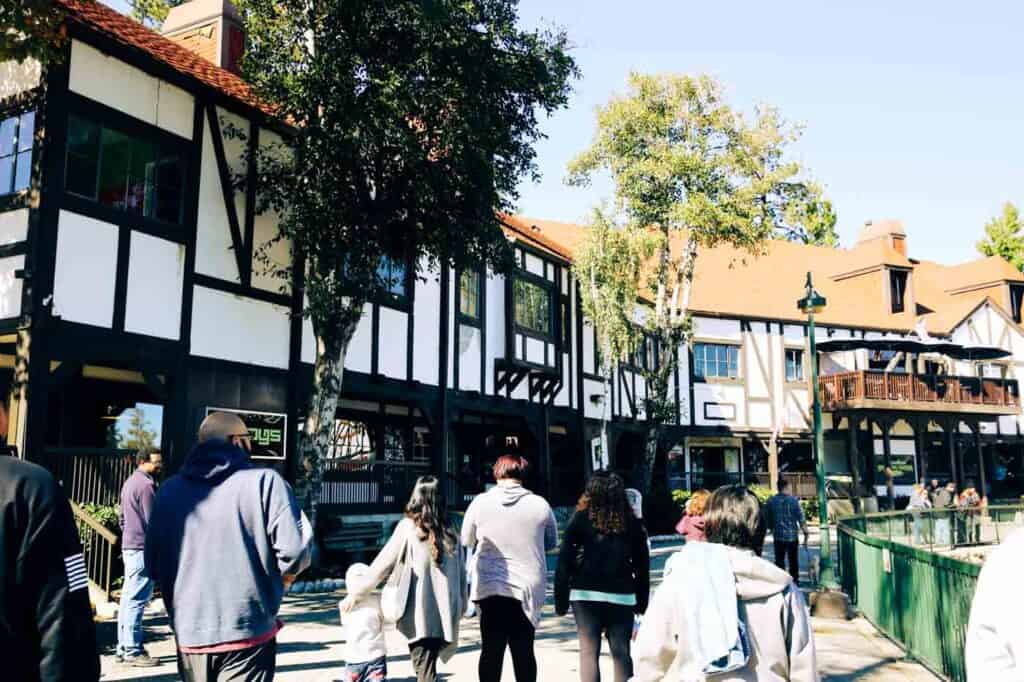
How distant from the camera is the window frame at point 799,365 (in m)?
34.0

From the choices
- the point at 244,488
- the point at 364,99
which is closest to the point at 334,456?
the point at 364,99

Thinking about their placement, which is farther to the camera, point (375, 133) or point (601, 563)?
point (375, 133)

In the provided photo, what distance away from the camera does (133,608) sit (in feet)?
27.1

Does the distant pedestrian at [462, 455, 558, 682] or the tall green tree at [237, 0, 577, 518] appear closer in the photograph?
the distant pedestrian at [462, 455, 558, 682]

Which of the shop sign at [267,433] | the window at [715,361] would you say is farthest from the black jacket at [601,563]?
the window at [715,361]

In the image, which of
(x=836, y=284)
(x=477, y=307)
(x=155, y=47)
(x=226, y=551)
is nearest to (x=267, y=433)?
(x=155, y=47)

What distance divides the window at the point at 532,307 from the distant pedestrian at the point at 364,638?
1666 cm

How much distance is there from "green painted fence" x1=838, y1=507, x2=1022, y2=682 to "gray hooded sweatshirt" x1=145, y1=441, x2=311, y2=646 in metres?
5.10

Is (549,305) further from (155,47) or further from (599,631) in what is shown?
(599,631)

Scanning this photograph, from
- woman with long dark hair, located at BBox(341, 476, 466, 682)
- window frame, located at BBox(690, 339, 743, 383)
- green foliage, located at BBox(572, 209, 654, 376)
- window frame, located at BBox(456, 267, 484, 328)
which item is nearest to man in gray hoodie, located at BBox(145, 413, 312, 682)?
woman with long dark hair, located at BBox(341, 476, 466, 682)

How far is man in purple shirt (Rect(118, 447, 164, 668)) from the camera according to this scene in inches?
324

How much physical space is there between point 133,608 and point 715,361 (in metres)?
27.1

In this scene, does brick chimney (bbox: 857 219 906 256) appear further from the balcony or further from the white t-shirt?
the white t-shirt

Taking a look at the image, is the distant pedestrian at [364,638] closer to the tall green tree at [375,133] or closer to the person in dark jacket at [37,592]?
the person in dark jacket at [37,592]
